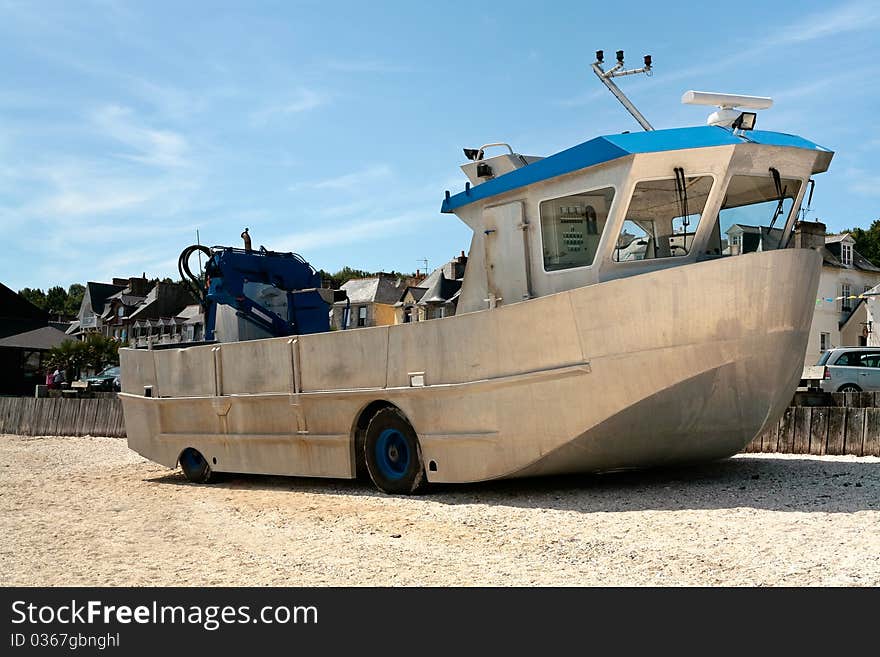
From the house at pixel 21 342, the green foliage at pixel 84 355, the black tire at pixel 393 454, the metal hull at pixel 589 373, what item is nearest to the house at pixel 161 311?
the green foliage at pixel 84 355

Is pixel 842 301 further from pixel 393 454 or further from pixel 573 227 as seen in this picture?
pixel 573 227

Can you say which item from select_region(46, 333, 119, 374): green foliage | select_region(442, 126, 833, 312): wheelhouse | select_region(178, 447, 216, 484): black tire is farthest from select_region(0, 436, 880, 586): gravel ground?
select_region(46, 333, 119, 374): green foliage

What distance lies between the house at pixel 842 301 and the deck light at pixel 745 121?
42.7m

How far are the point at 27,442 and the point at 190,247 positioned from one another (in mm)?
11481

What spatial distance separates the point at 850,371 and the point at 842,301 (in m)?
33.2

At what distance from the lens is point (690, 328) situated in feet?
26.6

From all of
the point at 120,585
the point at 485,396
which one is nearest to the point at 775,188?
the point at 485,396

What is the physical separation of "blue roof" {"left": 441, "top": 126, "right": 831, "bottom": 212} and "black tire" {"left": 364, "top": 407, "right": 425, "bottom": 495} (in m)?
3.16

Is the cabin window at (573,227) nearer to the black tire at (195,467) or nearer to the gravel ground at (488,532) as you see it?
the gravel ground at (488,532)

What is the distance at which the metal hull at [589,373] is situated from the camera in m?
8.11

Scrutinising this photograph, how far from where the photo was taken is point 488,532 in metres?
7.79

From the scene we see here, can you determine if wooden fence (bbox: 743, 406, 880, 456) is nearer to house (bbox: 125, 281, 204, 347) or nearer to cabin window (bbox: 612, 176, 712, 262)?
cabin window (bbox: 612, 176, 712, 262)

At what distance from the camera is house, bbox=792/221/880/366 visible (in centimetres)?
4938

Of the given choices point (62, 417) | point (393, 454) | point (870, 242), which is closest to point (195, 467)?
point (393, 454)
